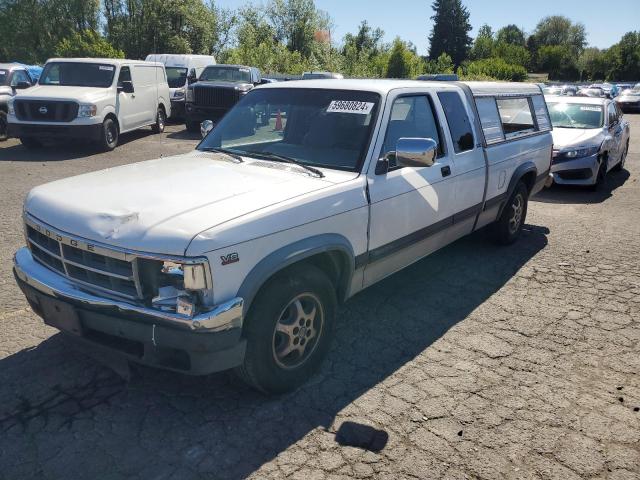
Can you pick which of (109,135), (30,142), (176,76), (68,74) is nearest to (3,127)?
(30,142)

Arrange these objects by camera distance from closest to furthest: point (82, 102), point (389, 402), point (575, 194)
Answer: point (389, 402) → point (575, 194) → point (82, 102)

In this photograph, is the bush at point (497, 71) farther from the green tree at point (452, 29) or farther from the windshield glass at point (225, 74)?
the windshield glass at point (225, 74)

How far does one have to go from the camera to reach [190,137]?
1650 cm

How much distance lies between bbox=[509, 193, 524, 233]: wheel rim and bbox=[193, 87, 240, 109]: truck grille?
443 inches

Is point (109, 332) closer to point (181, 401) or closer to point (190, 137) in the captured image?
point (181, 401)

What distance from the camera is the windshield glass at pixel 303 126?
390 cm

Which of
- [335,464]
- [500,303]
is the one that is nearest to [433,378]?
[335,464]

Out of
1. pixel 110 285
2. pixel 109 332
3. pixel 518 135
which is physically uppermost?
pixel 518 135

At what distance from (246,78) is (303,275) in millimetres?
15342

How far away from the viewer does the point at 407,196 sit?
405 centimetres

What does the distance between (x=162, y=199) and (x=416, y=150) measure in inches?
65.9

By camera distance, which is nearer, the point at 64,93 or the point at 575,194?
the point at 575,194

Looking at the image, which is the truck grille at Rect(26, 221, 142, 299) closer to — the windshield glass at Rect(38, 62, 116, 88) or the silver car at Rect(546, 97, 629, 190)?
the silver car at Rect(546, 97, 629, 190)

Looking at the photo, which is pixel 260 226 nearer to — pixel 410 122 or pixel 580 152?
pixel 410 122
